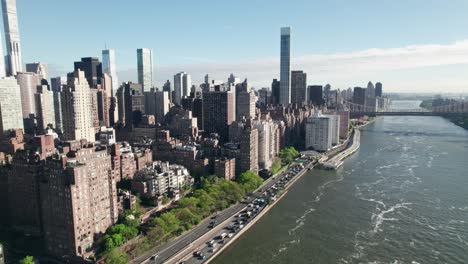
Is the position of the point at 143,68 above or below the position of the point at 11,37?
below

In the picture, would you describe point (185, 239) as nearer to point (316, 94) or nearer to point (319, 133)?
point (319, 133)

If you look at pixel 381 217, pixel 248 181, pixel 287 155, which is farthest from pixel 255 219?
pixel 287 155

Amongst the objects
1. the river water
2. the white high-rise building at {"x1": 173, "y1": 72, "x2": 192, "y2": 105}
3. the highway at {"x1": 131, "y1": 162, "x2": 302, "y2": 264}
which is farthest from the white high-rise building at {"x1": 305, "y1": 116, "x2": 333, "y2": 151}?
the white high-rise building at {"x1": 173, "y1": 72, "x2": 192, "y2": 105}

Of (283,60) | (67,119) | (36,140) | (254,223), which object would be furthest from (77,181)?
(283,60)

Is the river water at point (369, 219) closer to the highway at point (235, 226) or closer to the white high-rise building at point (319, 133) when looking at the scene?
the highway at point (235, 226)

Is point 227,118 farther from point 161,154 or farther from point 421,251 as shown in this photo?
point 421,251
